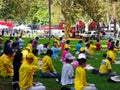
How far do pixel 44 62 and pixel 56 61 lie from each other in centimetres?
804

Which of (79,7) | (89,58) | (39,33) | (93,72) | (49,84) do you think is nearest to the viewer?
(49,84)

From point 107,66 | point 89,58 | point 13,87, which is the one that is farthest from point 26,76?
point 89,58

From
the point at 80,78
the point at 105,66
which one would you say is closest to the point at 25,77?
the point at 80,78

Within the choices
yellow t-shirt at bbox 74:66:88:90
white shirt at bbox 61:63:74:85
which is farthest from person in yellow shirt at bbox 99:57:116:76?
yellow t-shirt at bbox 74:66:88:90

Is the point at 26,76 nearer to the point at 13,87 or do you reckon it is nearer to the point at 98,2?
the point at 13,87

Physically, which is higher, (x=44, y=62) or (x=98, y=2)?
(x=98, y=2)

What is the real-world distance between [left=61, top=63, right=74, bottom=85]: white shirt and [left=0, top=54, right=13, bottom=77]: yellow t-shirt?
2846 mm

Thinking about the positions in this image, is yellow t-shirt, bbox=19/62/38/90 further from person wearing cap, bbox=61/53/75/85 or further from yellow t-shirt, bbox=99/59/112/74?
yellow t-shirt, bbox=99/59/112/74

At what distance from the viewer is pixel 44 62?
19.7m

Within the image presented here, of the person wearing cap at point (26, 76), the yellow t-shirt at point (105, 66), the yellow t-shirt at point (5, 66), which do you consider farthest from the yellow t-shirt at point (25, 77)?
the yellow t-shirt at point (105, 66)

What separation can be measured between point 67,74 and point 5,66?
3.28 m

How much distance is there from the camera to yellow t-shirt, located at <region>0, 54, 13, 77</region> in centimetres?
1889

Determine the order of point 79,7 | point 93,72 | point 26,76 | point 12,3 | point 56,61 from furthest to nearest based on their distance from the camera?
point 12,3 < point 79,7 < point 56,61 < point 93,72 < point 26,76

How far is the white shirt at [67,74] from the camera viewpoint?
17.2m
